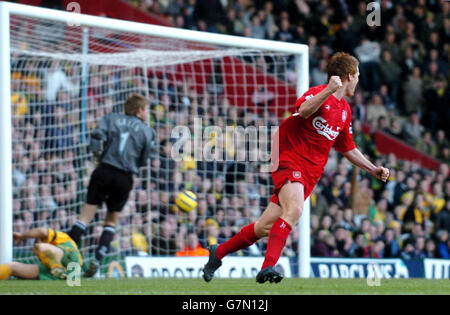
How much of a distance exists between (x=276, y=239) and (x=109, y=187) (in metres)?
3.70

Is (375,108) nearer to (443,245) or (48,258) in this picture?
(443,245)

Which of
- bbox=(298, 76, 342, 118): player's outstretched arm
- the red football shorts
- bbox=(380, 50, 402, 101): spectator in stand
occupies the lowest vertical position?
the red football shorts

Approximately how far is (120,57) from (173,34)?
4.91 ft

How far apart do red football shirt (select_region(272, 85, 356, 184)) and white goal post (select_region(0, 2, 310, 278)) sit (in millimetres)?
2996

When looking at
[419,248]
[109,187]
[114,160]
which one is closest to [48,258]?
[109,187]

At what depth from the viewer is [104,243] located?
9883mm

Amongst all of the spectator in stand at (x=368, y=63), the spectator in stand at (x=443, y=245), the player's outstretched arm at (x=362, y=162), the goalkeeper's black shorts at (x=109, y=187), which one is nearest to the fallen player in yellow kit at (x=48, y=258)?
the goalkeeper's black shorts at (x=109, y=187)

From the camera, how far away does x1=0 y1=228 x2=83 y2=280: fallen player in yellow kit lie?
8.79m

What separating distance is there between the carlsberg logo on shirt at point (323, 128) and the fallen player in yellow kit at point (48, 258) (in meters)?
3.35

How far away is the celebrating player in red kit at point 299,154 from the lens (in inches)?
272

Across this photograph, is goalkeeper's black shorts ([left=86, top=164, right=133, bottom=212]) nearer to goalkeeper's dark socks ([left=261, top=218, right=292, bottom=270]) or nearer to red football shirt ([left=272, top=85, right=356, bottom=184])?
red football shirt ([left=272, top=85, right=356, bottom=184])

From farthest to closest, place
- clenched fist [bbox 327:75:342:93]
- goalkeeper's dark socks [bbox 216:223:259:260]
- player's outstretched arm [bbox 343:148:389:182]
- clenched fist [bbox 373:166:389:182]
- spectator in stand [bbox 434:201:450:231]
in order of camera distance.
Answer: spectator in stand [bbox 434:201:450:231] → player's outstretched arm [bbox 343:148:389:182] → clenched fist [bbox 373:166:389:182] → goalkeeper's dark socks [bbox 216:223:259:260] → clenched fist [bbox 327:75:342:93]

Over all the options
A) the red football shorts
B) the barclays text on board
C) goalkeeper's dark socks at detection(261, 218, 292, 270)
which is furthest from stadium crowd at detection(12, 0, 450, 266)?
goalkeeper's dark socks at detection(261, 218, 292, 270)
